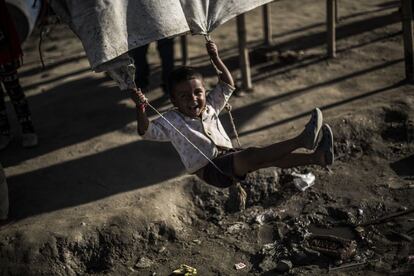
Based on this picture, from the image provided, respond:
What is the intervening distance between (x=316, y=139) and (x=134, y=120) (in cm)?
285

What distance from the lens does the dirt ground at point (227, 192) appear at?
428 centimetres

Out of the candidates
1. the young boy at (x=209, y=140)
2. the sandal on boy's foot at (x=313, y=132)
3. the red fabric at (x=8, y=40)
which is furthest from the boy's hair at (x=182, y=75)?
the red fabric at (x=8, y=40)

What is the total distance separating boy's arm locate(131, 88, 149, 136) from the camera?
12.0 feet

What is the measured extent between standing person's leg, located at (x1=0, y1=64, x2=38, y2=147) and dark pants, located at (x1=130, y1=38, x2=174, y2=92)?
55.1 inches

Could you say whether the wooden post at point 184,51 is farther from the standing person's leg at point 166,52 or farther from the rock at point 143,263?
the rock at point 143,263

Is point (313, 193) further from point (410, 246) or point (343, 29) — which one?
point (343, 29)

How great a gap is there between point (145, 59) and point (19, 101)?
158cm

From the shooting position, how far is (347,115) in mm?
5430

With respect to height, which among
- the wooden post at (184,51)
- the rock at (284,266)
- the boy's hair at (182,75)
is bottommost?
the rock at (284,266)

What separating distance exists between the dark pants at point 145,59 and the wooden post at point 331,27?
2.02m

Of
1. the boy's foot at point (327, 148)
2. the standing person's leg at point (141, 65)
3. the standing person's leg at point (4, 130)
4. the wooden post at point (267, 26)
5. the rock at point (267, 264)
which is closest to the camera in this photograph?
the boy's foot at point (327, 148)

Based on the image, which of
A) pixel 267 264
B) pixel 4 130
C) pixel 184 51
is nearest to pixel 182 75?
pixel 267 264

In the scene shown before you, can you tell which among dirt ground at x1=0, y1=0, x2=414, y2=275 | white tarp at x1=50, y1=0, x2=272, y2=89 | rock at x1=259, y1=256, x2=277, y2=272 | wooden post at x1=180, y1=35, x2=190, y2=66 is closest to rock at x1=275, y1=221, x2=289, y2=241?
dirt ground at x1=0, y1=0, x2=414, y2=275

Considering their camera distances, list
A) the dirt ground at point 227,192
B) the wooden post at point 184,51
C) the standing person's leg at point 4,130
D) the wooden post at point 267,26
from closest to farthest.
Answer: the dirt ground at point 227,192, the standing person's leg at point 4,130, the wooden post at point 184,51, the wooden post at point 267,26
